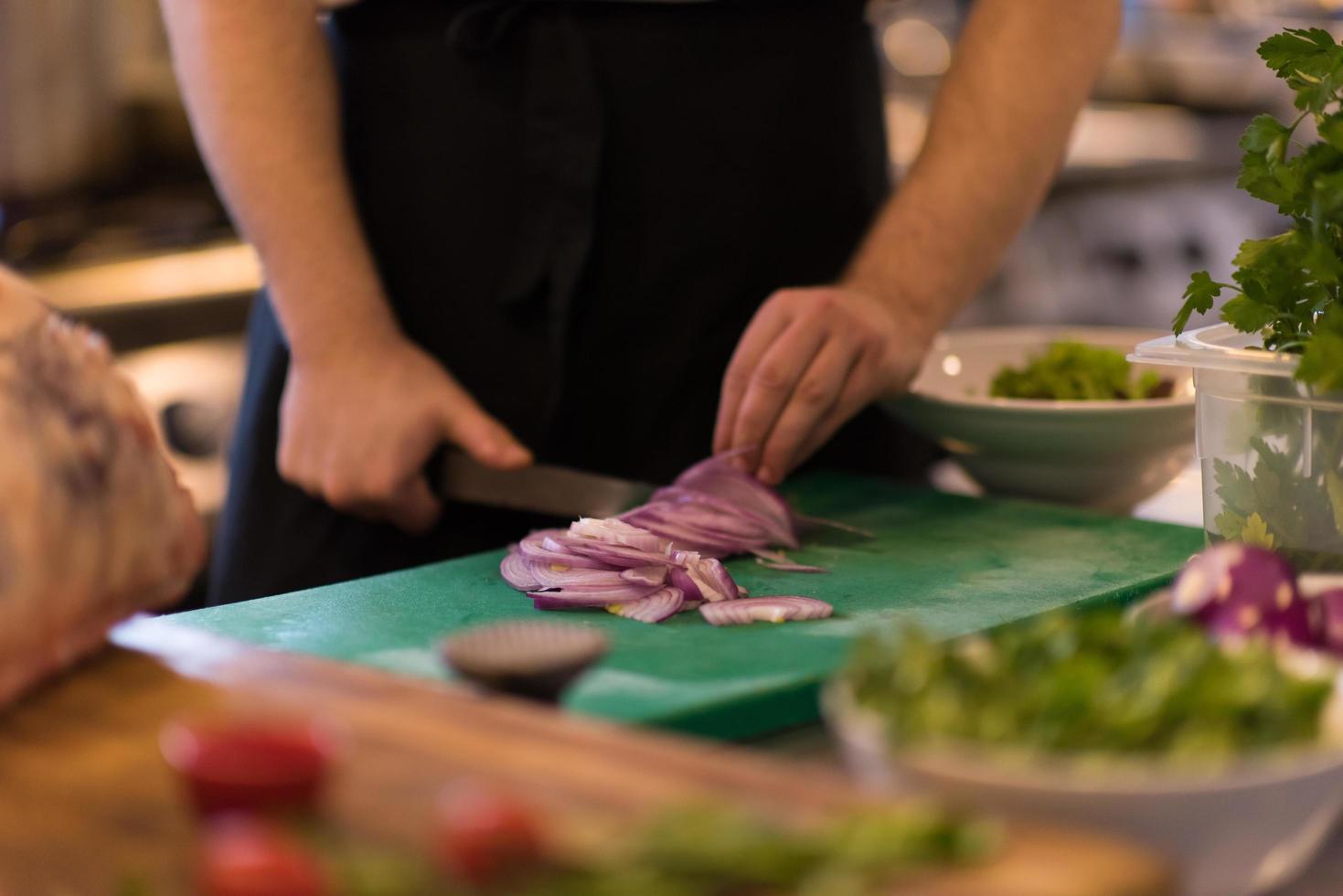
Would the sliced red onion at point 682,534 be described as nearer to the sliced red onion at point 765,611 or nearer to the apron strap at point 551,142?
the sliced red onion at point 765,611

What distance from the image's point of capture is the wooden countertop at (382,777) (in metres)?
0.62

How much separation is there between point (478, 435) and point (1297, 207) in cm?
71

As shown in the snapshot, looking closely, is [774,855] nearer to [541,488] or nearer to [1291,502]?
[1291,502]

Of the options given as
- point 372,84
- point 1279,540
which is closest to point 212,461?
point 372,84

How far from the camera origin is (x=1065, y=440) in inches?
60.1

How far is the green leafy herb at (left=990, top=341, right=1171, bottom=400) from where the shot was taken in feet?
5.19

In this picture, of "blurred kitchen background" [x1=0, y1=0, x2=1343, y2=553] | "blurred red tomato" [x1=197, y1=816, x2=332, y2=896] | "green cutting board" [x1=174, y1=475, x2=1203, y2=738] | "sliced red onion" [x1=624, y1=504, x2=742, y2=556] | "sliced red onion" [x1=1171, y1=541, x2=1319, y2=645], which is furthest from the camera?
"blurred kitchen background" [x1=0, y1=0, x2=1343, y2=553]

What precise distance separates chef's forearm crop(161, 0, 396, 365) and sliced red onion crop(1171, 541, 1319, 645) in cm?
89

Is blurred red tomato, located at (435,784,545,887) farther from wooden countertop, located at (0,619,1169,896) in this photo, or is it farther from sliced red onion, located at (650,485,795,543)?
sliced red onion, located at (650,485,795,543)

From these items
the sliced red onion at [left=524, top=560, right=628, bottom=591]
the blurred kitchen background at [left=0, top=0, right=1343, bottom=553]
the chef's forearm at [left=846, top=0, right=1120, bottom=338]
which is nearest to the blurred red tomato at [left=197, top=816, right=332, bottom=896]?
the sliced red onion at [left=524, top=560, right=628, bottom=591]

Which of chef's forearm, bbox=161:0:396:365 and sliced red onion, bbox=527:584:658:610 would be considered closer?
sliced red onion, bbox=527:584:658:610

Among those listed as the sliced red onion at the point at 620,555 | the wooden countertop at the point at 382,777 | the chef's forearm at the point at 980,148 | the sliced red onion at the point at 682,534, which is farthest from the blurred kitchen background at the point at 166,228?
the wooden countertop at the point at 382,777

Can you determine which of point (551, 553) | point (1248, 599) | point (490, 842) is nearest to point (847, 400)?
point (551, 553)

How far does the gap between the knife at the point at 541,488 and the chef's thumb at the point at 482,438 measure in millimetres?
28
